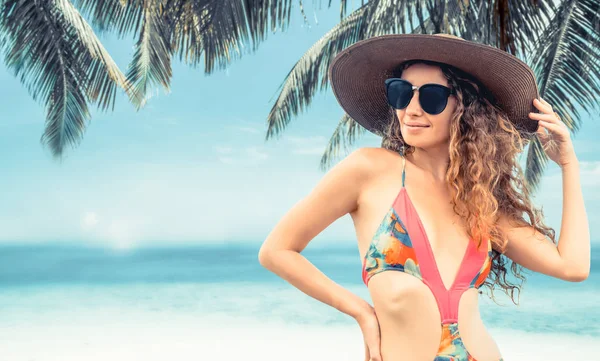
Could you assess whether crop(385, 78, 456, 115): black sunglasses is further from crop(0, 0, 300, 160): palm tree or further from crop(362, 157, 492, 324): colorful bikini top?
crop(0, 0, 300, 160): palm tree

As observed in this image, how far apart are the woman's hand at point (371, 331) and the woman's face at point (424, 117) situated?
473 mm

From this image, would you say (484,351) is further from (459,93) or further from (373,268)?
(459,93)

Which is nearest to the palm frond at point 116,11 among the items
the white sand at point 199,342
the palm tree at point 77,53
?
the palm tree at point 77,53

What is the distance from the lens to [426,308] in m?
1.83

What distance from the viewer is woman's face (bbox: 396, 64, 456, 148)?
1991mm

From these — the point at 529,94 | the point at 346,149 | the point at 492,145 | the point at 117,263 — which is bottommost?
the point at 117,263

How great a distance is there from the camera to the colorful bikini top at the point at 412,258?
185 cm

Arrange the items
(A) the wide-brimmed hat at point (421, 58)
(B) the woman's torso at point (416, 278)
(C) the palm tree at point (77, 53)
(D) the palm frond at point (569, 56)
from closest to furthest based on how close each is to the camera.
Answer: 1. (B) the woman's torso at point (416, 278)
2. (A) the wide-brimmed hat at point (421, 58)
3. (D) the palm frond at point (569, 56)
4. (C) the palm tree at point (77, 53)

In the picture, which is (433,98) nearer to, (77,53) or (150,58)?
(150,58)

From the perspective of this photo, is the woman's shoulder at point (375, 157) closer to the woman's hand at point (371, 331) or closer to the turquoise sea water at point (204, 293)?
the woman's hand at point (371, 331)

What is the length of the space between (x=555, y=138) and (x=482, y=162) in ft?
0.69

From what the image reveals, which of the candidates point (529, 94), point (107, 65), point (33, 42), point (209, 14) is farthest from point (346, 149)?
point (529, 94)

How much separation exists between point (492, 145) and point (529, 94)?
0.18 metres

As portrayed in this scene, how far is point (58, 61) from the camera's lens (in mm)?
10500
